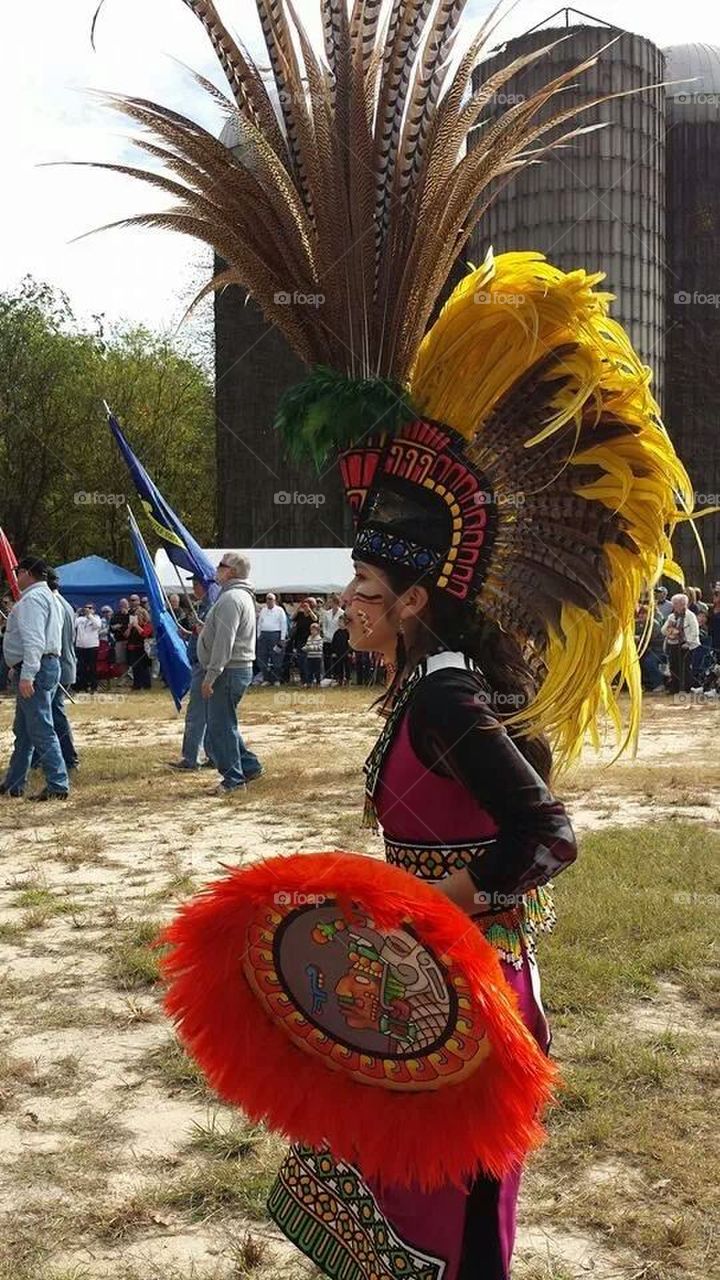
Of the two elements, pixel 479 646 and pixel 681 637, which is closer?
pixel 479 646

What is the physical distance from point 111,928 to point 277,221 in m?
4.25

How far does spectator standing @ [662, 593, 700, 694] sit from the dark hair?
15322mm

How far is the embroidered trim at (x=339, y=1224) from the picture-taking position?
2.07 meters

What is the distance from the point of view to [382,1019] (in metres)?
1.89

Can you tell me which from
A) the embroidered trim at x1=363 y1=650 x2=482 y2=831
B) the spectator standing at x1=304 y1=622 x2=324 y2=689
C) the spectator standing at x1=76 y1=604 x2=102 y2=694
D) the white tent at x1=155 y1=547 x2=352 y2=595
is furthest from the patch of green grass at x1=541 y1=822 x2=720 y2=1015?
the white tent at x1=155 y1=547 x2=352 y2=595

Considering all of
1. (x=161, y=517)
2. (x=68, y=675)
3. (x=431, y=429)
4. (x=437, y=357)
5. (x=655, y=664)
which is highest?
(x=161, y=517)

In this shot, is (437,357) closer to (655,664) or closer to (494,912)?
(494,912)

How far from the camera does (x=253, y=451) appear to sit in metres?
30.6

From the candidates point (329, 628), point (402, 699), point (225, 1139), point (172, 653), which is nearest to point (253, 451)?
point (329, 628)

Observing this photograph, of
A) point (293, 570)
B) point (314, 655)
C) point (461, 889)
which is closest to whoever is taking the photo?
point (461, 889)

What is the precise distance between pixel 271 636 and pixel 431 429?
60.9 ft

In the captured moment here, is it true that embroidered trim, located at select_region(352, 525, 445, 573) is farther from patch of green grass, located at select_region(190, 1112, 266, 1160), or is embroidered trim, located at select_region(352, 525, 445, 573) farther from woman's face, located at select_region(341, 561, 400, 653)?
patch of green grass, located at select_region(190, 1112, 266, 1160)

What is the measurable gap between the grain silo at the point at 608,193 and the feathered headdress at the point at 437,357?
20064 mm

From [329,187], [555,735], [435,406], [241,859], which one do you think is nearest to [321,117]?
[329,187]
